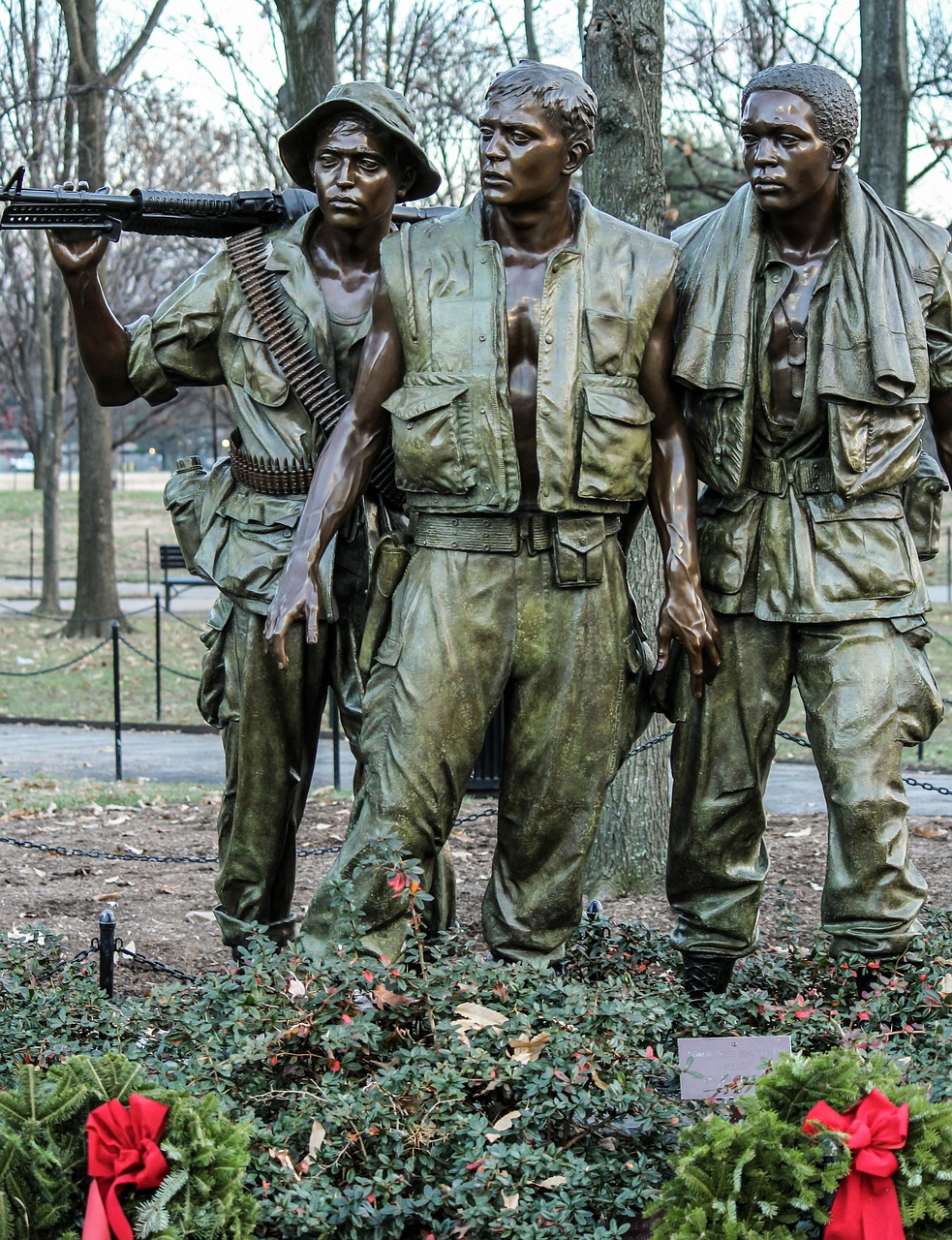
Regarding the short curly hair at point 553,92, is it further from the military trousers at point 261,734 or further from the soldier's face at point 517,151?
the military trousers at point 261,734

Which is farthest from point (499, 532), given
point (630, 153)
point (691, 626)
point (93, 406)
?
point (93, 406)

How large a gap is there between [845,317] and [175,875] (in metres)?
4.89

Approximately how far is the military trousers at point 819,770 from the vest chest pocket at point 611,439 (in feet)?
1.88

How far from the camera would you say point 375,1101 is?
371 centimetres

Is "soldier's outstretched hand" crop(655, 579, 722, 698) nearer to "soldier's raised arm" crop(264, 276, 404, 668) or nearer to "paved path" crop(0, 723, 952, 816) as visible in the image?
"soldier's raised arm" crop(264, 276, 404, 668)

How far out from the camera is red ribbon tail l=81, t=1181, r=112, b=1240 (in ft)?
10.6

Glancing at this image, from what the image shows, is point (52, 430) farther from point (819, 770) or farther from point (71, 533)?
point (819, 770)

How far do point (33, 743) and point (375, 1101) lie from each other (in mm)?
8968

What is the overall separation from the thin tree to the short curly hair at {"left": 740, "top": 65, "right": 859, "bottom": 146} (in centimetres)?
1102

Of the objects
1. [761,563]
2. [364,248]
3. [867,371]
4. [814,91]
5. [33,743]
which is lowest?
[33,743]

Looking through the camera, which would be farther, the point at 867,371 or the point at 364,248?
the point at 364,248

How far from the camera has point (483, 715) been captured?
439 cm

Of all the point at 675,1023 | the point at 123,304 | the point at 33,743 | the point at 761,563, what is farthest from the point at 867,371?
the point at 123,304

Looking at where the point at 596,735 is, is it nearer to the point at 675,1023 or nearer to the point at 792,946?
the point at 675,1023
